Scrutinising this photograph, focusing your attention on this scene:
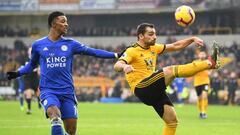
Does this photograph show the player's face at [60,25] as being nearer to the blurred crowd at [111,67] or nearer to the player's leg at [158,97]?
the player's leg at [158,97]

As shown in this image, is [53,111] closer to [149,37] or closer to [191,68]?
[191,68]

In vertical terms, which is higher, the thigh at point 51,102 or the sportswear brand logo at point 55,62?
the sportswear brand logo at point 55,62

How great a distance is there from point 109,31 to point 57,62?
141 ft

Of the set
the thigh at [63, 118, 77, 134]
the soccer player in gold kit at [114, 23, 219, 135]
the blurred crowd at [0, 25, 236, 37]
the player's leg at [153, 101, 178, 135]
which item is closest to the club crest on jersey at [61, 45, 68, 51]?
the soccer player in gold kit at [114, 23, 219, 135]

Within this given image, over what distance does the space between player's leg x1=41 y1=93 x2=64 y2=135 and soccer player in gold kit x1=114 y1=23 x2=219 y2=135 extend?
128 centimetres

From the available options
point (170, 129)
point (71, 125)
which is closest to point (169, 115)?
point (170, 129)

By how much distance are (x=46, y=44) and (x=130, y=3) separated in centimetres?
4086

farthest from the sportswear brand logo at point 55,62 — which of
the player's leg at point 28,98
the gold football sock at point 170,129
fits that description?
the player's leg at point 28,98

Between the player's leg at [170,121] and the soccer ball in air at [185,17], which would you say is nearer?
the player's leg at [170,121]

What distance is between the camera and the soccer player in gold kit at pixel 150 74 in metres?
11.2

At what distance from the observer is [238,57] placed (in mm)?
43156

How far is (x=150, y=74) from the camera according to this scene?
1183 centimetres

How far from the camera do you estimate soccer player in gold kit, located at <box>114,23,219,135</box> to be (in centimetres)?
1117

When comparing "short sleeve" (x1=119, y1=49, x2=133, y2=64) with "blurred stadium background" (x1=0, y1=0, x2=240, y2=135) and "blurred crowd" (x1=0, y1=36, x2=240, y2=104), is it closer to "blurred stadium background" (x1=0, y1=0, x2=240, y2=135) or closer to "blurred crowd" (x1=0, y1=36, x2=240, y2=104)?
"blurred crowd" (x1=0, y1=36, x2=240, y2=104)
